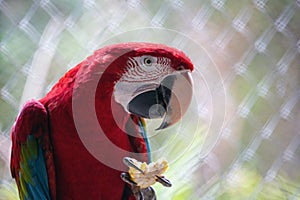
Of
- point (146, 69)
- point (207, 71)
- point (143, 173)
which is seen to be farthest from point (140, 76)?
point (207, 71)

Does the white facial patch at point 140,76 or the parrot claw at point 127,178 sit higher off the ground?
the white facial patch at point 140,76

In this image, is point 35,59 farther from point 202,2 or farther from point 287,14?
point 287,14

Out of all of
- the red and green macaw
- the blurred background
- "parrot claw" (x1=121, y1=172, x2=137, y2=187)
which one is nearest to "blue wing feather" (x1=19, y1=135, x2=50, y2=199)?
the red and green macaw

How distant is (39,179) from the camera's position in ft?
3.28

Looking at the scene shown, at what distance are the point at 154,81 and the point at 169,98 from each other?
1.5 inches

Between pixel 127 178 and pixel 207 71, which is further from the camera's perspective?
pixel 207 71

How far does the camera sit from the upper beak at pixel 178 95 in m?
0.97

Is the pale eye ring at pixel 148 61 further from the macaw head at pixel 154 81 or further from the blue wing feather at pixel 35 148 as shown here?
the blue wing feather at pixel 35 148

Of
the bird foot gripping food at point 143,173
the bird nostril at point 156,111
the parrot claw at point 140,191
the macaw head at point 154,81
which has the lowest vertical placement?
the parrot claw at point 140,191

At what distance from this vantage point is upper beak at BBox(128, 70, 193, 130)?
966mm

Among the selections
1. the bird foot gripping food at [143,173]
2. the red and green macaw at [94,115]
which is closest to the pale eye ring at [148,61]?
the red and green macaw at [94,115]

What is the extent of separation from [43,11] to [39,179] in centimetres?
50

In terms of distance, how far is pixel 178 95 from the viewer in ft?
3.19

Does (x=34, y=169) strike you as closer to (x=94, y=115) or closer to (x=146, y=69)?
(x=94, y=115)
